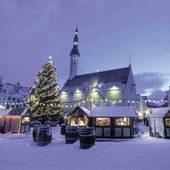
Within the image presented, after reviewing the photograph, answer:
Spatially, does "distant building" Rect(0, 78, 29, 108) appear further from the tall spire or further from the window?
the window

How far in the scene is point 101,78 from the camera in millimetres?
54562

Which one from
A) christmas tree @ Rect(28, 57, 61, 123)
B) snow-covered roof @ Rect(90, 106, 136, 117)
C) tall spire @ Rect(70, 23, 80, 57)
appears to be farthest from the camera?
tall spire @ Rect(70, 23, 80, 57)

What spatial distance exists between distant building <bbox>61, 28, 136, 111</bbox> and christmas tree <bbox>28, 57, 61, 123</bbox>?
12.1m

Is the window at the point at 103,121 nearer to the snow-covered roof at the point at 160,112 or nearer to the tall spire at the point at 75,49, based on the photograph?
the snow-covered roof at the point at 160,112

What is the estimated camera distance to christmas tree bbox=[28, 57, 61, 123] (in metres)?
31.7

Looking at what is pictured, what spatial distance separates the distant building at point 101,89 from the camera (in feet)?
157

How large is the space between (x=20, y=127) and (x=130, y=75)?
3218cm

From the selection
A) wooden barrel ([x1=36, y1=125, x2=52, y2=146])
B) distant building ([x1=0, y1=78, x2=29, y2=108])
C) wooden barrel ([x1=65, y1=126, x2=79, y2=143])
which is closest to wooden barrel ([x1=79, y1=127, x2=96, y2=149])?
wooden barrel ([x1=65, y1=126, x2=79, y2=143])

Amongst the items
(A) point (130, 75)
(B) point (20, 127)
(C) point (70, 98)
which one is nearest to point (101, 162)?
(B) point (20, 127)

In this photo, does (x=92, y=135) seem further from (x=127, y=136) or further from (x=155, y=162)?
(x=127, y=136)

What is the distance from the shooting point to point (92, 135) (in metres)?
14.1

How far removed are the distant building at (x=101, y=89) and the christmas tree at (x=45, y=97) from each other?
12112mm

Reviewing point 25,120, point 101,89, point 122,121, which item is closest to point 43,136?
point 122,121

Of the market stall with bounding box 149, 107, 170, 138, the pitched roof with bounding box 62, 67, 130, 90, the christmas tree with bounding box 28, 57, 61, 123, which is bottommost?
the market stall with bounding box 149, 107, 170, 138
